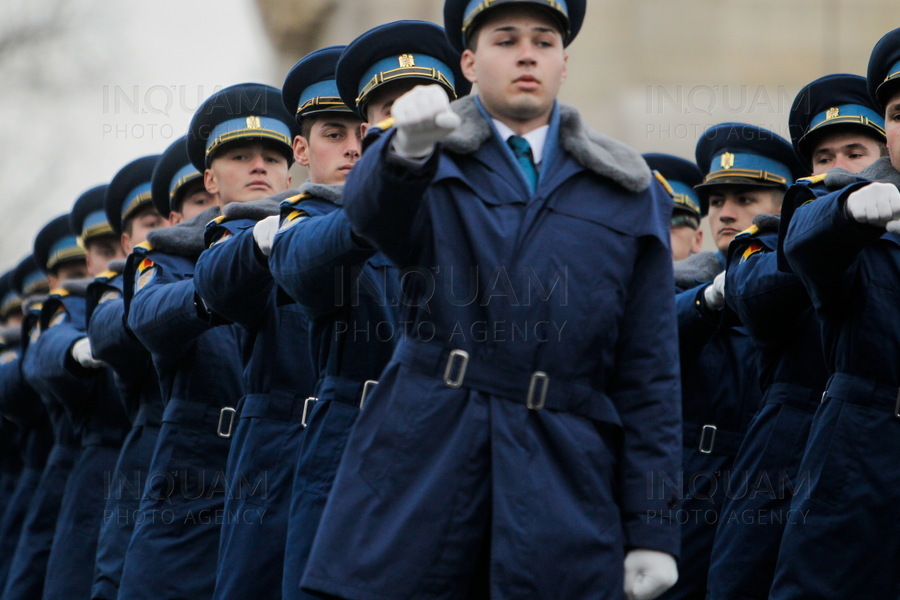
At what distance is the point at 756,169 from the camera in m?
7.52

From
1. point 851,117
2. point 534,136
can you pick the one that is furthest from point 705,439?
point 534,136

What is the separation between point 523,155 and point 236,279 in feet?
5.39

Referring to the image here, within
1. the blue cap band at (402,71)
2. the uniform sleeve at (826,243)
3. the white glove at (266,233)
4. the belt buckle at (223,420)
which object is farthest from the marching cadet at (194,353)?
the uniform sleeve at (826,243)

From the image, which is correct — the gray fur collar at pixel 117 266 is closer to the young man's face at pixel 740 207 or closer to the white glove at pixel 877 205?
the young man's face at pixel 740 207

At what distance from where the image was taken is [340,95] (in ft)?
20.8

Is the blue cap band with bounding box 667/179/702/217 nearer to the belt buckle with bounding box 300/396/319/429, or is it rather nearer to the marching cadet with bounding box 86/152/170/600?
the marching cadet with bounding box 86/152/170/600

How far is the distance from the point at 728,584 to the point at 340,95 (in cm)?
238

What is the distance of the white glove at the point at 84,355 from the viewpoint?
8.13m

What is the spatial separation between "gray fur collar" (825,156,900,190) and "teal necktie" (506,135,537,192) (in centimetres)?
161

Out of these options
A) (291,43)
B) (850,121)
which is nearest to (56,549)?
(850,121)

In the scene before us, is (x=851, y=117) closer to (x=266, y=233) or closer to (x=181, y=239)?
(x=266, y=233)

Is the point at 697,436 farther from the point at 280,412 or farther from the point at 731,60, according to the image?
the point at 731,60

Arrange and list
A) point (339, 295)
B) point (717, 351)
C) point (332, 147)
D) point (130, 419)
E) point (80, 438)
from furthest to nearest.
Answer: point (80, 438), point (130, 419), point (717, 351), point (332, 147), point (339, 295)

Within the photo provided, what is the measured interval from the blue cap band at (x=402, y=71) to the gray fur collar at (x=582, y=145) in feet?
4.60
